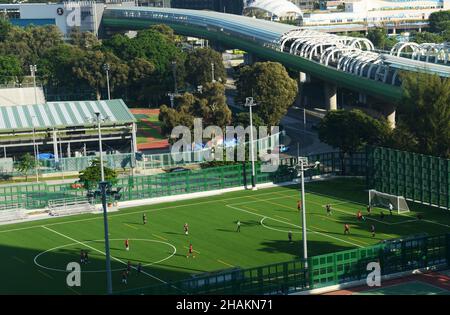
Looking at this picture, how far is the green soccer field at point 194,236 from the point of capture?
79062 mm

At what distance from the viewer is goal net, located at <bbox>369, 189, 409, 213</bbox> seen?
9825 centimetres

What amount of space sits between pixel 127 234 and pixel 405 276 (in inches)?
1237

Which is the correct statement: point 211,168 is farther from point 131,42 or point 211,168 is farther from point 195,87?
point 131,42

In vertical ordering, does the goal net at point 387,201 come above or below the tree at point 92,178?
below

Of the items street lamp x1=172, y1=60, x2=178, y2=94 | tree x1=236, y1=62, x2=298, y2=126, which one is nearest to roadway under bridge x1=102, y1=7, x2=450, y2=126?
tree x1=236, y1=62, x2=298, y2=126

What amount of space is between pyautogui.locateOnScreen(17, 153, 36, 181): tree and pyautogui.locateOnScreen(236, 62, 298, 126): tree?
38373 mm

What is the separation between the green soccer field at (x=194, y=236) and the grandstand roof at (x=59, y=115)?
3512 centimetres

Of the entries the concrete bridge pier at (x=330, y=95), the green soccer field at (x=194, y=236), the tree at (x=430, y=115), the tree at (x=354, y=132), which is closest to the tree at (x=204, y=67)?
the concrete bridge pier at (x=330, y=95)

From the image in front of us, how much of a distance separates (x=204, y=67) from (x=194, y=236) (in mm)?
95345

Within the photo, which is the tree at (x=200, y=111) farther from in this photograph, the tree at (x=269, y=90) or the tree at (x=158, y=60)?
the tree at (x=158, y=60)

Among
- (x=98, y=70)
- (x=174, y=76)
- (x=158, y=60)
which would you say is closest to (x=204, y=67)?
(x=174, y=76)

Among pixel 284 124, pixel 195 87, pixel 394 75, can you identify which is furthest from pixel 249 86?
pixel 195 87

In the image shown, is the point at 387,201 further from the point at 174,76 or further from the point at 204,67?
the point at 174,76

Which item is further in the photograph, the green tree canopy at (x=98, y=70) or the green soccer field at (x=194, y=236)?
the green tree canopy at (x=98, y=70)
